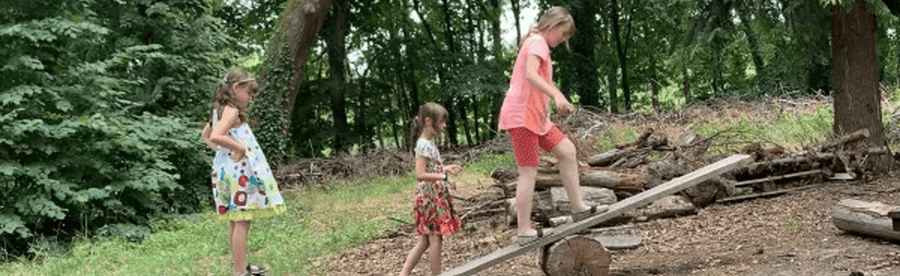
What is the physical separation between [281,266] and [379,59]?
18830 mm

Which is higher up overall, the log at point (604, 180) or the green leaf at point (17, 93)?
the green leaf at point (17, 93)

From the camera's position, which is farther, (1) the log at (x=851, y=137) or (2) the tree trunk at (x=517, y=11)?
(2) the tree trunk at (x=517, y=11)

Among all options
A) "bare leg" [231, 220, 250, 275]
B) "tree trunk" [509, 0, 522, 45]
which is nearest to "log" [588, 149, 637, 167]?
"bare leg" [231, 220, 250, 275]

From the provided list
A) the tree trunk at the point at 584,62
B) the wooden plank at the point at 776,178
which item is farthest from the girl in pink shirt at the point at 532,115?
the tree trunk at the point at 584,62

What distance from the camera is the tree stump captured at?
17.9 ft

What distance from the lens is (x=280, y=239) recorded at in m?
8.90

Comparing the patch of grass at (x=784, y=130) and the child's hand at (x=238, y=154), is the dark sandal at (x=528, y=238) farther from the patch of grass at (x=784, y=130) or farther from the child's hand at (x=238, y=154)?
the patch of grass at (x=784, y=130)

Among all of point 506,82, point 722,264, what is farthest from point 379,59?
point 722,264

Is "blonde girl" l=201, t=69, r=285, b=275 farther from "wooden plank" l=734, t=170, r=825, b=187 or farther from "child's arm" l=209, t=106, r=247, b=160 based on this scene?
"wooden plank" l=734, t=170, r=825, b=187

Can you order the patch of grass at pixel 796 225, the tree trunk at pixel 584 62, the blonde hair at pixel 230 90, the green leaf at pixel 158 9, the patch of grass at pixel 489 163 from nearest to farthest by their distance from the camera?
the blonde hair at pixel 230 90, the patch of grass at pixel 796 225, the green leaf at pixel 158 9, the patch of grass at pixel 489 163, the tree trunk at pixel 584 62

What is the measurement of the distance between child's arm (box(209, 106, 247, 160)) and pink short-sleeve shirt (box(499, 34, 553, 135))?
5.54ft

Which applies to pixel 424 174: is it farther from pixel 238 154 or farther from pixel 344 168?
pixel 344 168

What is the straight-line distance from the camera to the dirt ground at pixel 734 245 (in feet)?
18.4

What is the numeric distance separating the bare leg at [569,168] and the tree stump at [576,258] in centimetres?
22
